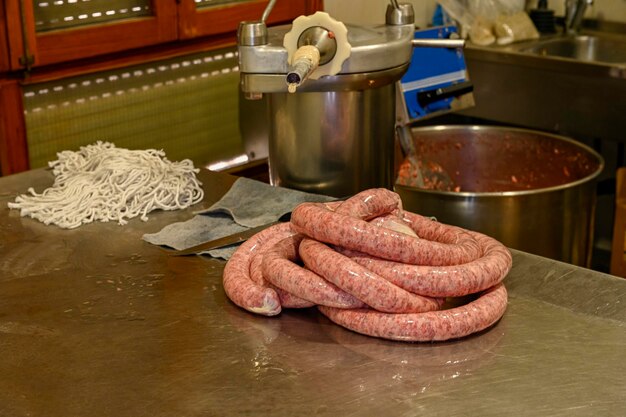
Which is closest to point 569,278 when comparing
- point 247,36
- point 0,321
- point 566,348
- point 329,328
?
point 566,348

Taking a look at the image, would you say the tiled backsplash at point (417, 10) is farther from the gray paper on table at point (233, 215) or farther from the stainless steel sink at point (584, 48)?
the gray paper on table at point (233, 215)

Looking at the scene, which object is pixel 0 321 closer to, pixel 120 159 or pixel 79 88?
pixel 120 159

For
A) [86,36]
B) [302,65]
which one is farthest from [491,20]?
[302,65]

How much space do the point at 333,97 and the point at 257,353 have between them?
0.69 m

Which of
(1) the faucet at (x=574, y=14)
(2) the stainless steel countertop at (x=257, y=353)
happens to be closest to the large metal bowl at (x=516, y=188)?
(2) the stainless steel countertop at (x=257, y=353)

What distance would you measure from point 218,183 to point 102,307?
64 centimetres

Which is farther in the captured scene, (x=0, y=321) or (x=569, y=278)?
(x=569, y=278)

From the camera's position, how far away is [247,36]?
5.80ft

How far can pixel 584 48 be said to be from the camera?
151 inches

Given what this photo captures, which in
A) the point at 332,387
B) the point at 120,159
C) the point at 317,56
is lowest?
the point at 332,387

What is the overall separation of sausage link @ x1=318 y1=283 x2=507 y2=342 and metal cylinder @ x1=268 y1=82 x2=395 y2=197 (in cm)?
58

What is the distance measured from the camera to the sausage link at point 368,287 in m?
1.36

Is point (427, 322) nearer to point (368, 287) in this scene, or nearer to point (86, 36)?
point (368, 287)

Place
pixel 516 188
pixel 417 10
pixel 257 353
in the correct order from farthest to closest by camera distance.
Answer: pixel 417 10, pixel 516 188, pixel 257 353
